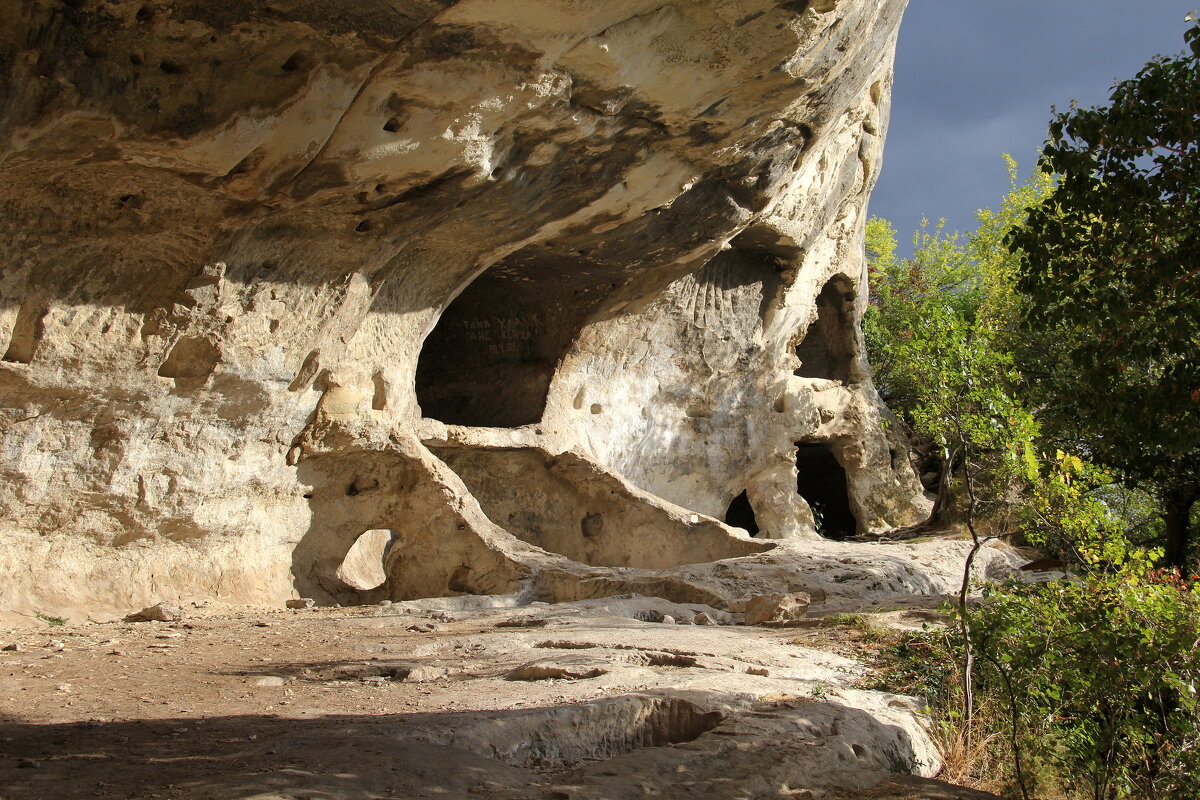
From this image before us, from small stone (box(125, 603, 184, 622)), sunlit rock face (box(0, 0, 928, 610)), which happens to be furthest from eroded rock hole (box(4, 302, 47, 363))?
small stone (box(125, 603, 184, 622))

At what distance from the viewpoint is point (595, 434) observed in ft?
39.0

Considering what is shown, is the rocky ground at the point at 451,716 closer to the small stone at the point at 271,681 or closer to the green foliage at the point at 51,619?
the small stone at the point at 271,681

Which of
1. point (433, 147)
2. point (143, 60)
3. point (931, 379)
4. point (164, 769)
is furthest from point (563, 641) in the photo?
point (143, 60)

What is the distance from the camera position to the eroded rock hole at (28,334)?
6520 mm

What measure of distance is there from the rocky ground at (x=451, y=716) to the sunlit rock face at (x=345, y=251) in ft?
4.77

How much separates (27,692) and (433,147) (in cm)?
402

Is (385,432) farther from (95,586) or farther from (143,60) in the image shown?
(143,60)

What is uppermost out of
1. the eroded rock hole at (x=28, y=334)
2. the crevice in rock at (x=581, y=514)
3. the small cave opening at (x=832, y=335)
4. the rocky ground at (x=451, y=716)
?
the small cave opening at (x=832, y=335)

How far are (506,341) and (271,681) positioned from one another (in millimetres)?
7058

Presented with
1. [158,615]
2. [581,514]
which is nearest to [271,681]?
[158,615]

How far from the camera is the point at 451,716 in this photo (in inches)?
155

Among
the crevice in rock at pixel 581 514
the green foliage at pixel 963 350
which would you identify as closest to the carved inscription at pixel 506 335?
the crevice in rock at pixel 581 514

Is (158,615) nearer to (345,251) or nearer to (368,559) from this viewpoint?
(345,251)

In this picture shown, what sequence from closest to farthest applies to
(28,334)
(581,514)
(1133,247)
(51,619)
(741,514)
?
1. (1133,247)
2. (28,334)
3. (51,619)
4. (581,514)
5. (741,514)
